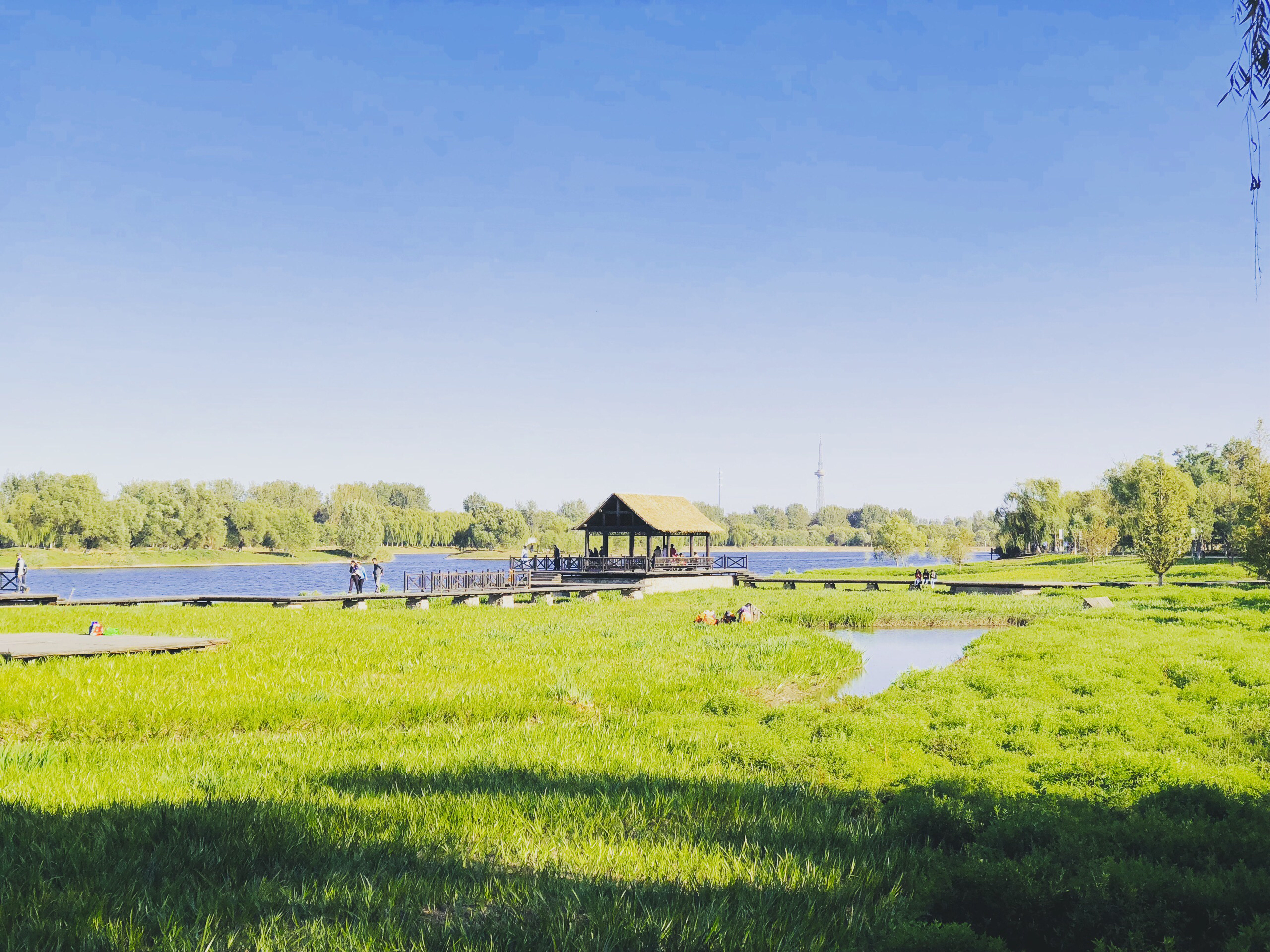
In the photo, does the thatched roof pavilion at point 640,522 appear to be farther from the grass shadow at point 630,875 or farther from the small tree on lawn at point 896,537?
the grass shadow at point 630,875

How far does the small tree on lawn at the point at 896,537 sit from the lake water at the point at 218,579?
8.27 meters

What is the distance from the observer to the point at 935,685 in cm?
1283

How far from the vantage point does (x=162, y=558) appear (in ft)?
346

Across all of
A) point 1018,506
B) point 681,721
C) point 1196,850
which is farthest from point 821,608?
point 1018,506

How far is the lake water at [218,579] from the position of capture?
189 feet

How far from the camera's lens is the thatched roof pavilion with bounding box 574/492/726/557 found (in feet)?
152

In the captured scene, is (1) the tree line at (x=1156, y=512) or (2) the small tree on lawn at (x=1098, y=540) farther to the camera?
(2) the small tree on lawn at (x=1098, y=540)

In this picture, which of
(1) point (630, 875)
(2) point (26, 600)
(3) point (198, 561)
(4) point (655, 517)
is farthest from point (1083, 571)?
(3) point (198, 561)

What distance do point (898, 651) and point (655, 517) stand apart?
28197mm

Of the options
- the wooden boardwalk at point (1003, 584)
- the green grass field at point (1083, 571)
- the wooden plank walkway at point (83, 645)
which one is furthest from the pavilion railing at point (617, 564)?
the wooden plank walkway at point (83, 645)

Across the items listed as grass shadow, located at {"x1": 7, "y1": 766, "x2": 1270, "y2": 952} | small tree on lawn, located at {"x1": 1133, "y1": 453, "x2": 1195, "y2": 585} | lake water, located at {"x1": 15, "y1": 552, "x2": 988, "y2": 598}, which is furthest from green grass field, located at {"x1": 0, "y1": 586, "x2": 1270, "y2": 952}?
small tree on lawn, located at {"x1": 1133, "y1": 453, "x2": 1195, "y2": 585}

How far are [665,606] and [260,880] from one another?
83.1ft

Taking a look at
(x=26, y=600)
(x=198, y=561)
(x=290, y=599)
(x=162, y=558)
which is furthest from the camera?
(x=198, y=561)

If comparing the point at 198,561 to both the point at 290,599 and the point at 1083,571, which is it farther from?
the point at 1083,571
